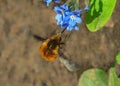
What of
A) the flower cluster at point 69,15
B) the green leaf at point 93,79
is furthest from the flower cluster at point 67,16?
the green leaf at point 93,79

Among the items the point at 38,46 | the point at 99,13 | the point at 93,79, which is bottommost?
the point at 93,79

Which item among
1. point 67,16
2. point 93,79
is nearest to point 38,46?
point 93,79

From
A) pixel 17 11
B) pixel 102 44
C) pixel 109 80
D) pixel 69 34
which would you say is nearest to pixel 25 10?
Answer: pixel 17 11

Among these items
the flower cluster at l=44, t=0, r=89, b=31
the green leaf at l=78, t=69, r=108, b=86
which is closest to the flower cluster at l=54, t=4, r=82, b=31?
the flower cluster at l=44, t=0, r=89, b=31

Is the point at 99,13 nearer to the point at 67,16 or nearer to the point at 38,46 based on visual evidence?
the point at 67,16

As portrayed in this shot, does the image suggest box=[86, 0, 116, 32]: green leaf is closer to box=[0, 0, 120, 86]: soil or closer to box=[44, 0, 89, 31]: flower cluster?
box=[44, 0, 89, 31]: flower cluster

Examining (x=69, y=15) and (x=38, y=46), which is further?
(x=38, y=46)

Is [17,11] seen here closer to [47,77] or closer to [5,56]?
[5,56]
